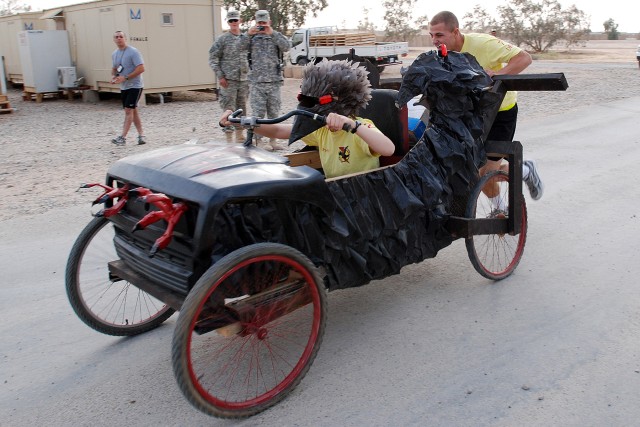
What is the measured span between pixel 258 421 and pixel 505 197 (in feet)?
8.48

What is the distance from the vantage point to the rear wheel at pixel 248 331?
272 centimetres

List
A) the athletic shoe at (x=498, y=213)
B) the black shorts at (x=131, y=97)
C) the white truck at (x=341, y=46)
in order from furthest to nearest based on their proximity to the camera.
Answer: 1. the white truck at (x=341, y=46)
2. the black shorts at (x=131, y=97)
3. the athletic shoe at (x=498, y=213)

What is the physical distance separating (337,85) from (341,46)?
22.4 m

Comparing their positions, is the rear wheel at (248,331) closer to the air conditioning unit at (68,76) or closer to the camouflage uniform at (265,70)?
the camouflage uniform at (265,70)

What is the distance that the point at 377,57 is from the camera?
24422 millimetres

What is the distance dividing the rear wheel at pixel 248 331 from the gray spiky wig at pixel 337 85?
1131 mm

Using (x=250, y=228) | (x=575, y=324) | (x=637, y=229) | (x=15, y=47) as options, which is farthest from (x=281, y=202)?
(x=15, y=47)

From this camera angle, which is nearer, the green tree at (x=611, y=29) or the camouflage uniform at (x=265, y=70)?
the camouflage uniform at (x=265, y=70)

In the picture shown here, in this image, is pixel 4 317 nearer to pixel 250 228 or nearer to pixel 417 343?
pixel 250 228

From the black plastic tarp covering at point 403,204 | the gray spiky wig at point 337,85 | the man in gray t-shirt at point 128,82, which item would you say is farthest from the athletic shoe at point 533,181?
the man in gray t-shirt at point 128,82

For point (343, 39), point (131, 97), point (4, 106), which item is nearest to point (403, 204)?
point (131, 97)

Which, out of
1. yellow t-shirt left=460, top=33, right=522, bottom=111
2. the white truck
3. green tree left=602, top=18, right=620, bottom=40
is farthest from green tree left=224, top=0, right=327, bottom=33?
green tree left=602, top=18, right=620, bottom=40

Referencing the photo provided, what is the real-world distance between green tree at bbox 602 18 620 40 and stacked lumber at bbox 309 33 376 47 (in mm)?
45976

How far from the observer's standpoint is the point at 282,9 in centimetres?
3388
